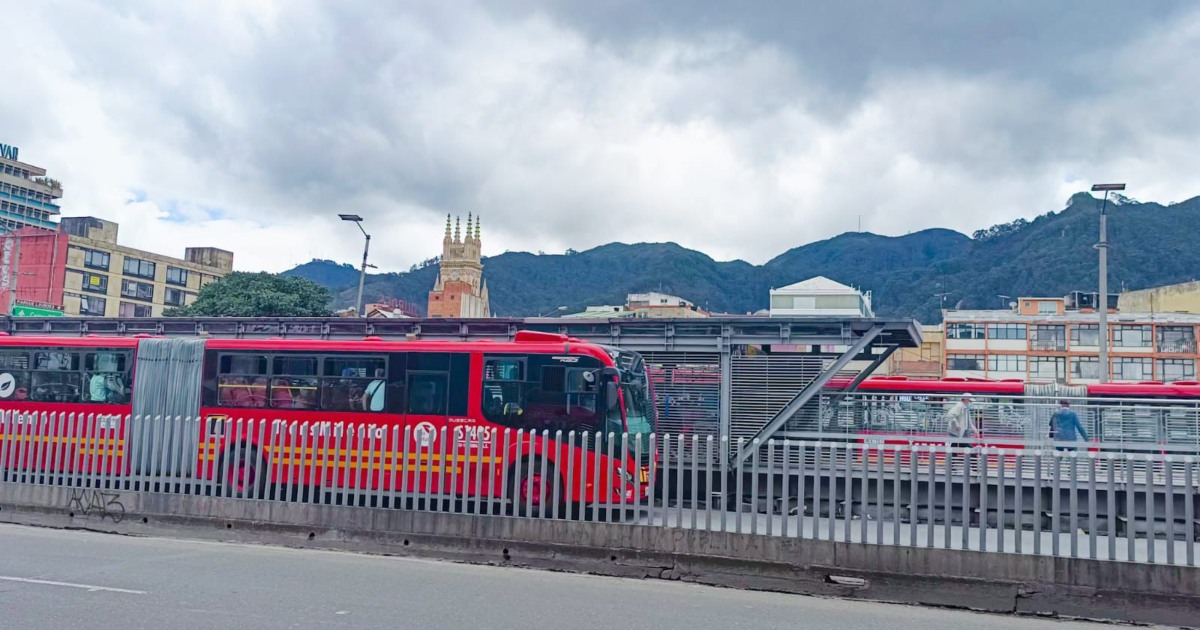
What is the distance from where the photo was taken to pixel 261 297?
184 ft

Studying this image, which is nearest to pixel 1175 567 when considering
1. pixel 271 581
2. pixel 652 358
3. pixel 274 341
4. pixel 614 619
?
pixel 614 619

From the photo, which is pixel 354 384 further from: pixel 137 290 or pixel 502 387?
pixel 137 290

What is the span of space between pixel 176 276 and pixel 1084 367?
267ft

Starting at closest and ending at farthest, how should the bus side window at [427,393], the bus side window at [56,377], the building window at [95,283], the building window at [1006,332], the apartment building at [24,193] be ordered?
the bus side window at [427,393] < the bus side window at [56,377] < the building window at [1006,332] < the building window at [95,283] < the apartment building at [24,193]

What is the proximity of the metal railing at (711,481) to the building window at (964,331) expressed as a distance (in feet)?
214

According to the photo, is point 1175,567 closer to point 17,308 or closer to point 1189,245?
point 17,308

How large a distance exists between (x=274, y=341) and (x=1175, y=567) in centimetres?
1385

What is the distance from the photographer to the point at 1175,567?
8.09 meters

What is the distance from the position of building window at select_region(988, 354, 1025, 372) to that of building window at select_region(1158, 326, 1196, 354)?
9.82m

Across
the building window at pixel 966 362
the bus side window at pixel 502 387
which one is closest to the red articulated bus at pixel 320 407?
the bus side window at pixel 502 387

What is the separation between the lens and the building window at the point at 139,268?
86688 mm

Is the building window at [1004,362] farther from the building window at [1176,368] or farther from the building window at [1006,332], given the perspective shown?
the building window at [1176,368]

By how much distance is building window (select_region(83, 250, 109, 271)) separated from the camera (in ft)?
269

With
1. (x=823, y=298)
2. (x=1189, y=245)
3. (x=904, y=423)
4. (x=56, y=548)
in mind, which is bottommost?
(x=56, y=548)
